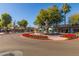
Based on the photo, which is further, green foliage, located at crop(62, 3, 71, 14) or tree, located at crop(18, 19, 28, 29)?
tree, located at crop(18, 19, 28, 29)

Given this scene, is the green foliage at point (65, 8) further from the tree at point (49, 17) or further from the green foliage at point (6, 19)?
the green foliage at point (6, 19)

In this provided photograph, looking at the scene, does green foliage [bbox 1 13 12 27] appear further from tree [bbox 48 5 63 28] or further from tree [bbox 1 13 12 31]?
tree [bbox 48 5 63 28]

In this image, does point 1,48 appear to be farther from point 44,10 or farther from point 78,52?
point 78,52

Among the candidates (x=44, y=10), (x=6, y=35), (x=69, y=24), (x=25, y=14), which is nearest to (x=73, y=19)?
(x=69, y=24)

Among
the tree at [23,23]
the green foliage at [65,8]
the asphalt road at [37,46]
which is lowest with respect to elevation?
the asphalt road at [37,46]

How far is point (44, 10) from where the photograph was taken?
23.0 feet

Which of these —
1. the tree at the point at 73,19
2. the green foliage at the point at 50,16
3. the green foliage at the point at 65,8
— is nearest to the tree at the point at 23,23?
the green foliage at the point at 50,16

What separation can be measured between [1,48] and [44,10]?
1.43 m

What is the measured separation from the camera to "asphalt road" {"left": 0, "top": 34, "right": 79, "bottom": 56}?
694 cm

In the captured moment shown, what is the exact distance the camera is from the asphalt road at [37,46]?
694cm

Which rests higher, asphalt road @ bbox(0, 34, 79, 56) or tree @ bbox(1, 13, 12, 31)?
tree @ bbox(1, 13, 12, 31)

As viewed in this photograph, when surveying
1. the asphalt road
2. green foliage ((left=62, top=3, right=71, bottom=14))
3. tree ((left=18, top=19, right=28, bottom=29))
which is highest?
green foliage ((left=62, top=3, right=71, bottom=14))

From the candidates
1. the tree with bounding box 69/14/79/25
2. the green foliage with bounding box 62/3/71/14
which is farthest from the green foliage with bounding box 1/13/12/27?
the tree with bounding box 69/14/79/25

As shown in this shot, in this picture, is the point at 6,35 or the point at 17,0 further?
the point at 6,35
